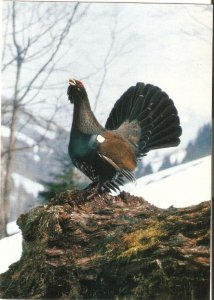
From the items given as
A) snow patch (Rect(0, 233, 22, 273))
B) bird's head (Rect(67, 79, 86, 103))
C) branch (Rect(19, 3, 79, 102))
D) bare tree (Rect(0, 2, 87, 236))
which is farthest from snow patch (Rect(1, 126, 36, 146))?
snow patch (Rect(0, 233, 22, 273))

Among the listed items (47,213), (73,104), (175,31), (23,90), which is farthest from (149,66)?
(47,213)

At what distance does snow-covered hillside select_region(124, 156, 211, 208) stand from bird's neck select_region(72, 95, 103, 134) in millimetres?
432

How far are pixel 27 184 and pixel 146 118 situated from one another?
0.89m

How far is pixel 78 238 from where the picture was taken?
4.23 metres

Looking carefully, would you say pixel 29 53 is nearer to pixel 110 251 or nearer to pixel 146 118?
pixel 146 118

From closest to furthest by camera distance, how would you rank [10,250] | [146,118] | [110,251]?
[110,251] < [10,250] < [146,118]

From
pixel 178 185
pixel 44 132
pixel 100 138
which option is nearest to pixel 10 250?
pixel 44 132

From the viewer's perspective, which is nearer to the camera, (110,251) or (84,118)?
(110,251)

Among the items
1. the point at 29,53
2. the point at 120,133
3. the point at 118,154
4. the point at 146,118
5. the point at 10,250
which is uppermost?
the point at 29,53

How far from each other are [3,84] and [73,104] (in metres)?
0.46

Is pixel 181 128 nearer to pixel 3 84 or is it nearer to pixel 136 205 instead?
pixel 136 205

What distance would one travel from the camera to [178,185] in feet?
14.1

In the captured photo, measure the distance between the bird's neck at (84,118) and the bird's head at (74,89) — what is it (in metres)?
0.03

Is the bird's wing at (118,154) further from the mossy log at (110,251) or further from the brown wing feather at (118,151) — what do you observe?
the mossy log at (110,251)
